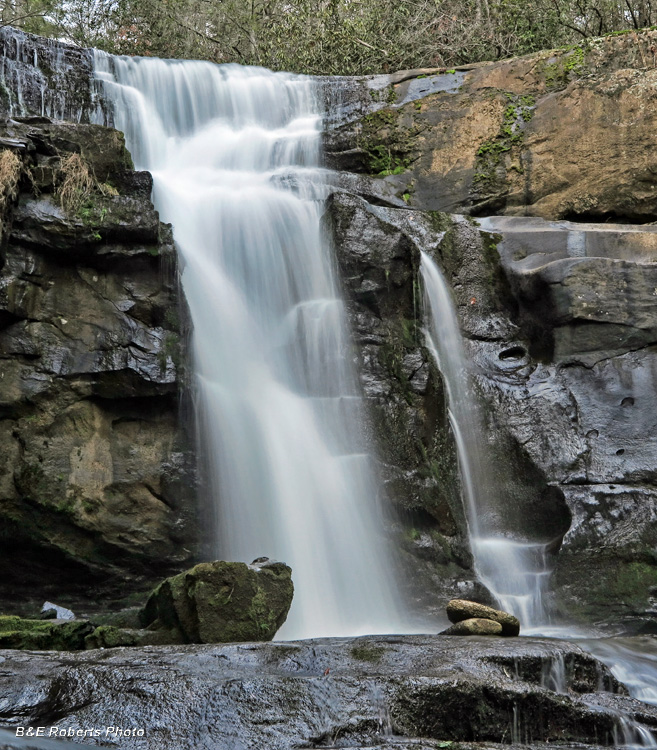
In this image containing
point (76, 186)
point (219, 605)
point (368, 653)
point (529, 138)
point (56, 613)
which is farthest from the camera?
point (529, 138)

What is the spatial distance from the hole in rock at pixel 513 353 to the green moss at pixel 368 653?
6.07 m

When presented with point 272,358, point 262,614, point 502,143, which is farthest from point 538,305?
point 262,614

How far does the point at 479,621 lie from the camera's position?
18.8 ft

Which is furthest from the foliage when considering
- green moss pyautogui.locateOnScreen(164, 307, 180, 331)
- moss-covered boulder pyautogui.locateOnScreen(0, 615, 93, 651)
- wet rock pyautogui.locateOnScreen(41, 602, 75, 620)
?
moss-covered boulder pyautogui.locateOnScreen(0, 615, 93, 651)

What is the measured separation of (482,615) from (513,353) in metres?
4.75

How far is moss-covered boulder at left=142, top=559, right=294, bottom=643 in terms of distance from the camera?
552cm

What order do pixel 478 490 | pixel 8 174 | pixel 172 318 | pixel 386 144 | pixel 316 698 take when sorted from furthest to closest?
pixel 386 144, pixel 478 490, pixel 172 318, pixel 8 174, pixel 316 698

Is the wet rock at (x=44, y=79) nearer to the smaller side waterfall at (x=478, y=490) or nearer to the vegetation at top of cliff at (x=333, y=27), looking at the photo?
the vegetation at top of cliff at (x=333, y=27)

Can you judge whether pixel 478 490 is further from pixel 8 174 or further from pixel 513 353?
pixel 8 174

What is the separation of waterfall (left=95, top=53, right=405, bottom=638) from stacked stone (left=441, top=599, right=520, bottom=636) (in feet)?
3.73

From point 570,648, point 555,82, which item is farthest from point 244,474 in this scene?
point 555,82

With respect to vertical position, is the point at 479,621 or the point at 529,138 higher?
the point at 529,138

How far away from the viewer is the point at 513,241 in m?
10.8

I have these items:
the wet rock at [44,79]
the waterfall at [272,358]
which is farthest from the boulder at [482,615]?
the wet rock at [44,79]
